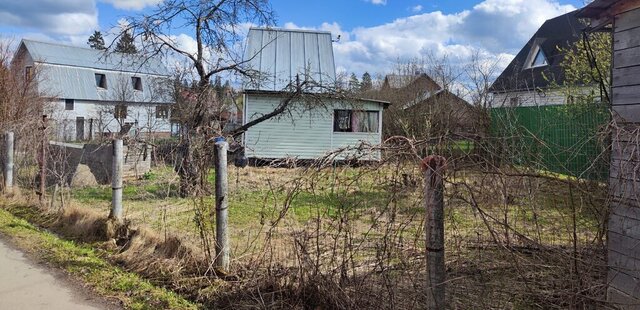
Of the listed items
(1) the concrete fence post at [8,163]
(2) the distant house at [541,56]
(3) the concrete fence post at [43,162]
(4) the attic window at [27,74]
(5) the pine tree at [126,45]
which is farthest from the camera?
(2) the distant house at [541,56]

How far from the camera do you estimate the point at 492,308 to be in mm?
4051

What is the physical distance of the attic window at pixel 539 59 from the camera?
31344 mm

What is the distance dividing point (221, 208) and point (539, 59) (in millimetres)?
31597

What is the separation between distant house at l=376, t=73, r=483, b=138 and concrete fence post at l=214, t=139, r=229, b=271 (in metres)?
13.2

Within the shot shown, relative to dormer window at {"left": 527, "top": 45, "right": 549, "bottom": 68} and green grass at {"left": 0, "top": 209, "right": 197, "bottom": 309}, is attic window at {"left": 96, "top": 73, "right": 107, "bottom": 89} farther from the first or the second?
green grass at {"left": 0, "top": 209, "right": 197, "bottom": 309}

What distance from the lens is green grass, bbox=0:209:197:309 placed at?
185 inches

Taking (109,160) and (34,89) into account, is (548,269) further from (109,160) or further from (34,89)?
(34,89)

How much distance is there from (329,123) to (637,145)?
20.5 meters

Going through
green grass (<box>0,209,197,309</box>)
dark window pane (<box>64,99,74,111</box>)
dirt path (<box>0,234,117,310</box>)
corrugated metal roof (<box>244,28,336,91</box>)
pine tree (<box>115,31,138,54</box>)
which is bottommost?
dirt path (<box>0,234,117,310</box>)

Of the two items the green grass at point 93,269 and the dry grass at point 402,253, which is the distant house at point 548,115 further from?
the green grass at point 93,269

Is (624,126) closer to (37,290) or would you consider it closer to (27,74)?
(37,290)

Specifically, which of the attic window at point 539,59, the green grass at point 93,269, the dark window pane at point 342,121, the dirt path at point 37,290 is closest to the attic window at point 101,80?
the dark window pane at point 342,121

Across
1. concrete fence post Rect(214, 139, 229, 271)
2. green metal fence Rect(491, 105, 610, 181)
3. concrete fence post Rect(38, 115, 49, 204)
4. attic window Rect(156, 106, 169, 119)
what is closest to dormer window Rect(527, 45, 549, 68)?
green metal fence Rect(491, 105, 610, 181)

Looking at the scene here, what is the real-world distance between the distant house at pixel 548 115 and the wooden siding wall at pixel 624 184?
231 mm
